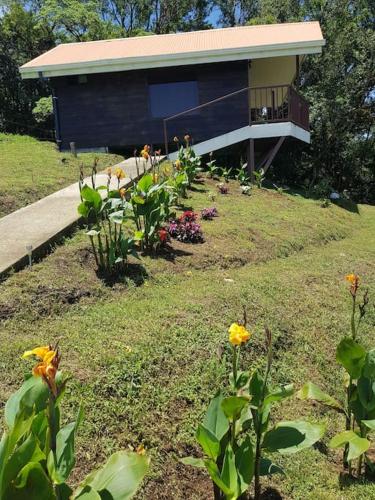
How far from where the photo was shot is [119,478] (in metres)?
1.94

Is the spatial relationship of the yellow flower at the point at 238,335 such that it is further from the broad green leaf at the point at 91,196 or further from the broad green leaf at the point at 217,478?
the broad green leaf at the point at 91,196

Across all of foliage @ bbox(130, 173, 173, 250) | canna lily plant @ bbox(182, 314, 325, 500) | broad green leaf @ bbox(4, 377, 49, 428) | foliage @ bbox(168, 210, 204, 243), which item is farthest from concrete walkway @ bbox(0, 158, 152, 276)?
canna lily plant @ bbox(182, 314, 325, 500)

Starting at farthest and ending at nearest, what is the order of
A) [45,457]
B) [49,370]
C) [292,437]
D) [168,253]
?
[168,253]
[292,437]
[45,457]
[49,370]

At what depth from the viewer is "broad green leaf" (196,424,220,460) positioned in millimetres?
2281

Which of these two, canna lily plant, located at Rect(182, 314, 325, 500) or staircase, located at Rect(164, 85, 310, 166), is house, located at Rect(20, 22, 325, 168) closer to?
staircase, located at Rect(164, 85, 310, 166)

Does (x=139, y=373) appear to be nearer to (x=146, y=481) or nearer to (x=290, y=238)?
(x=146, y=481)

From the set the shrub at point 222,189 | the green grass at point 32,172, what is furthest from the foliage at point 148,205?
the shrub at point 222,189

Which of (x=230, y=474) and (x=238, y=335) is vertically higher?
(x=238, y=335)

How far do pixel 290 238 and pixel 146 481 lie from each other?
5687mm

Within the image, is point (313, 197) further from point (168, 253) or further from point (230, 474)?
point (230, 474)

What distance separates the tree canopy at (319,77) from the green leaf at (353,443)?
1196 cm

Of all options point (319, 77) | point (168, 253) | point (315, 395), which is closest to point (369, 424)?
point (315, 395)

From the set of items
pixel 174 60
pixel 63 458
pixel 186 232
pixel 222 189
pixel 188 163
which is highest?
pixel 174 60

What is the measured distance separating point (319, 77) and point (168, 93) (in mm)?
7516
